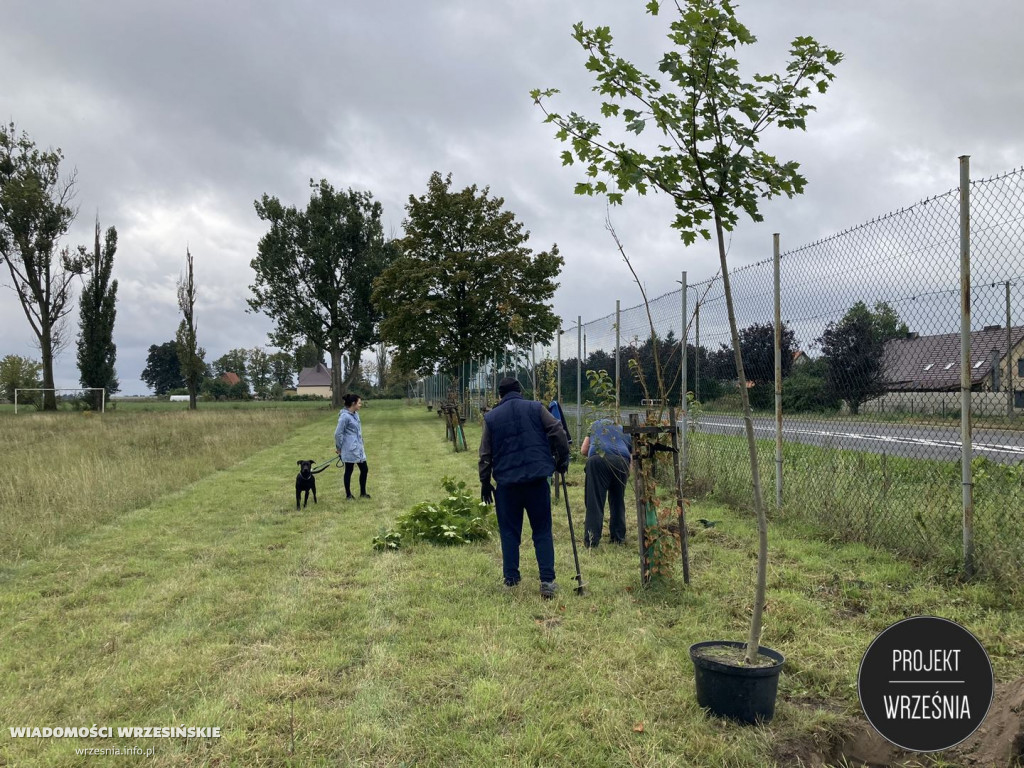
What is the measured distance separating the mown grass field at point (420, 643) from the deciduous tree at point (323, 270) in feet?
123

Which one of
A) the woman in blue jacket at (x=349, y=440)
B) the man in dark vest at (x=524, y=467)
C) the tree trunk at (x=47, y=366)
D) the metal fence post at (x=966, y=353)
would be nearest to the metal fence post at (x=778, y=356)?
the metal fence post at (x=966, y=353)

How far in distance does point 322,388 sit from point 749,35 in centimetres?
12263

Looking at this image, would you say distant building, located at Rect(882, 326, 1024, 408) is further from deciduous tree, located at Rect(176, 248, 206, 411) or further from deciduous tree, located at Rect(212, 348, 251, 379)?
deciduous tree, located at Rect(212, 348, 251, 379)

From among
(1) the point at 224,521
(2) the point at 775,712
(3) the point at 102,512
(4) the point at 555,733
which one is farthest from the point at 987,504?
(3) the point at 102,512

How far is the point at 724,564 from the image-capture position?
607 centimetres

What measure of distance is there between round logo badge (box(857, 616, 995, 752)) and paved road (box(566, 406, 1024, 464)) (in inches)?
111

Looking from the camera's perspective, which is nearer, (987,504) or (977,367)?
(977,367)

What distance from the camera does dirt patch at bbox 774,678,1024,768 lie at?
2865mm

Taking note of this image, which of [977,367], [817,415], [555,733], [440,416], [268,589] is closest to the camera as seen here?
[555,733]

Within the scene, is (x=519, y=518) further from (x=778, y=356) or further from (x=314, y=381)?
(x=314, y=381)

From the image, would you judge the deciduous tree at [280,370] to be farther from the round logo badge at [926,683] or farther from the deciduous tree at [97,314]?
the round logo badge at [926,683]

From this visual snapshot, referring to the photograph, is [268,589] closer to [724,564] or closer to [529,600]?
[529,600]

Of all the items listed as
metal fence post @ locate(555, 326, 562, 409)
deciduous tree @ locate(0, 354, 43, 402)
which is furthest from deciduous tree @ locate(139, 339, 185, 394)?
metal fence post @ locate(555, 326, 562, 409)

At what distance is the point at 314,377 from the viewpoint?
12212cm
